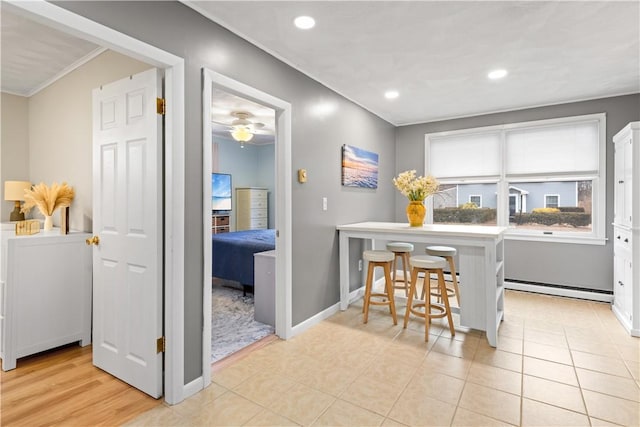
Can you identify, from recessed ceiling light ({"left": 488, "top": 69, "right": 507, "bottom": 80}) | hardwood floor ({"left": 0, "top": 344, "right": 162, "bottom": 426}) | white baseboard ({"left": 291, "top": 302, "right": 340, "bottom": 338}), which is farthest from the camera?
recessed ceiling light ({"left": 488, "top": 69, "right": 507, "bottom": 80})

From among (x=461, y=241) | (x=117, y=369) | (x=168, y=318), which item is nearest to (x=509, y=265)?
(x=461, y=241)

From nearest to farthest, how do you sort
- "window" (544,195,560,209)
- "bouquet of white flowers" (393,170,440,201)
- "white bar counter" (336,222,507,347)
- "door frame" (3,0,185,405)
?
"door frame" (3,0,185,405)
"white bar counter" (336,222,507,347)
"bouquet of white flowers" (393,170,440,201)
"window" (544,195,560,209)

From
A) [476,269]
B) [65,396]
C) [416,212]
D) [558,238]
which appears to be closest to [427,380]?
[476,269]

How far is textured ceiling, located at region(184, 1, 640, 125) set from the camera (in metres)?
2.11

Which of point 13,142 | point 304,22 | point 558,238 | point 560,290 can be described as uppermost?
point 304,22

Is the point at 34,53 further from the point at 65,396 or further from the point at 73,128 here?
the point at 65,396

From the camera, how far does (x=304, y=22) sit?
2.26 meters

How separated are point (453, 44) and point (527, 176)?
Answer: 2.57 meters

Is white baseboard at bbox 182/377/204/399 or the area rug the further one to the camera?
the area rug

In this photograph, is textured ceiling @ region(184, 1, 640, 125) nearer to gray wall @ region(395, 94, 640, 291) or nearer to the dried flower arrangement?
gray wall @ region(395, 94, 640, 291)

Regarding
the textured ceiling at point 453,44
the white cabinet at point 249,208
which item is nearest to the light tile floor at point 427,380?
the textured ceiling at point 453,44

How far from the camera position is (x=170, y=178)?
192 cm

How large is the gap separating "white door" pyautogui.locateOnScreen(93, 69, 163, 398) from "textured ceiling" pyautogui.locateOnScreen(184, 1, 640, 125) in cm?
80

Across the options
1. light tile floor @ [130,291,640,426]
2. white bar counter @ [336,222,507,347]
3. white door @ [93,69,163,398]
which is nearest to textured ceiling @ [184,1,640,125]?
white door @ [93,69,163,398]
